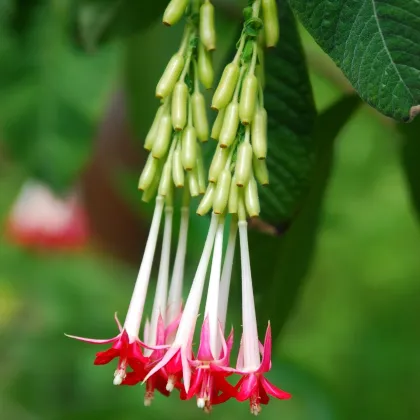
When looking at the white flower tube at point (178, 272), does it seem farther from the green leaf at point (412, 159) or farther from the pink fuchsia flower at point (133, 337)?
the green leaf at point (412, 159)

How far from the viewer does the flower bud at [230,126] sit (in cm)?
56

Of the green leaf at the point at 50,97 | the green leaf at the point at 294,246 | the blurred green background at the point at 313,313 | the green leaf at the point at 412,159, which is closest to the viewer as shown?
the green leaf at the point at 294,246

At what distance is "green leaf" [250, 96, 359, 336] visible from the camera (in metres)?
0.73

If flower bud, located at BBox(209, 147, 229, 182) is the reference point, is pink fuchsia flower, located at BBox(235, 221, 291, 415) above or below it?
below

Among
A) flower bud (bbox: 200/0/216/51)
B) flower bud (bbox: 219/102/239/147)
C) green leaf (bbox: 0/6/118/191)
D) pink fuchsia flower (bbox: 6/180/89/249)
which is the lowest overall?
pink fuchsia flower (bbox: 6/180/89/249)

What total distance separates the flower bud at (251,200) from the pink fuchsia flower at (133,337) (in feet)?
0.23

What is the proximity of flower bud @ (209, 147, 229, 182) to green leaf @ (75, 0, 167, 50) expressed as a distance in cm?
33

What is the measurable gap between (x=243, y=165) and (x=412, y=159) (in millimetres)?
357

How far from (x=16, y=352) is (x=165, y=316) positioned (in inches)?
55.7

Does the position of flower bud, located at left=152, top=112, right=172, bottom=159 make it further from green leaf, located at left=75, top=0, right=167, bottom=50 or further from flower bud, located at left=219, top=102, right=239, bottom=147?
green leaf, located at left=75, top=0, right=167, bottom=50

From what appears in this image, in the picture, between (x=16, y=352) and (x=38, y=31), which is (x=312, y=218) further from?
(x=16, y=352)

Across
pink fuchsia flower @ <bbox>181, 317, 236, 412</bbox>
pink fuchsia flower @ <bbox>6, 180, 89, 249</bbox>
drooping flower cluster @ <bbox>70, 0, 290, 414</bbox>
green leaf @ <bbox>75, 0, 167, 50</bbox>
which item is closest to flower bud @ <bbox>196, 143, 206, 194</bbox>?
drooping flower cluster @ <bbox>70, 0, 290, 414</bbox>

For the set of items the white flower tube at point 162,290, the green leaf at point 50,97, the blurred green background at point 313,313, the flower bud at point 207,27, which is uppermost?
the flower bud at point 207,27

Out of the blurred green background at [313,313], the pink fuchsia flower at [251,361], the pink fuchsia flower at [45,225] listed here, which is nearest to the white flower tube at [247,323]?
the pink fuchsia flower at [251,361]
